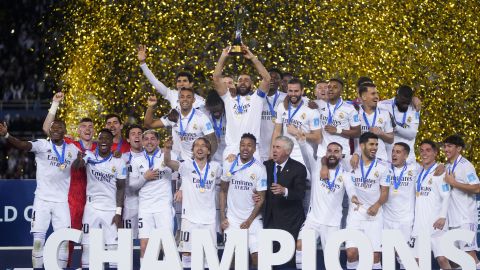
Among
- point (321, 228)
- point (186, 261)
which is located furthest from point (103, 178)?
point (321, 228)

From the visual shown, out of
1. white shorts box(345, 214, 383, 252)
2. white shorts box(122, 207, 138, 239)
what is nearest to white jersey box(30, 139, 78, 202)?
white shorts box(122, 207, 138, 239)

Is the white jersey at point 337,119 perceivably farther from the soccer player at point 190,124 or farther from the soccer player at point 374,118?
the soccer player at point 190,124

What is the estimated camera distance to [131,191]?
14.4 meters

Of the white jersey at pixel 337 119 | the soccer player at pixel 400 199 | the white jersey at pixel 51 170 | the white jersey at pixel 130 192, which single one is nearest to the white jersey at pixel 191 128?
the white jersey at pixel 130 192

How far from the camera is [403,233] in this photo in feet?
47.0

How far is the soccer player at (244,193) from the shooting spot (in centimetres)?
1384

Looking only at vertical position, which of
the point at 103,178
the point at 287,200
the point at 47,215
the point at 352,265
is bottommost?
the point at 352,265

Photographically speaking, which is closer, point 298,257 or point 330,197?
point 298,257

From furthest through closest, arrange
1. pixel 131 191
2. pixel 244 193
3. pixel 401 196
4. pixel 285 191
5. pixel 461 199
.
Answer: pixel 461 199 → pixel 131 191 → pixel 401 196 → pixel 244 193 → pixel 285 191

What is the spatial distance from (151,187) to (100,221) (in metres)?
0.65

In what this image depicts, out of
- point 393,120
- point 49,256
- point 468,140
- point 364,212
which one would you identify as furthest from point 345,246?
point 468,140

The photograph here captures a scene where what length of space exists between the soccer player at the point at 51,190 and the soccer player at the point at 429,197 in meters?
3.71

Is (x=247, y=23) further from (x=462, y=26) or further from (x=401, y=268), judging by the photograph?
(x=401, y=268)

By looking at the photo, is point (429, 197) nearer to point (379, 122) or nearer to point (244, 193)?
point (379, 122)
